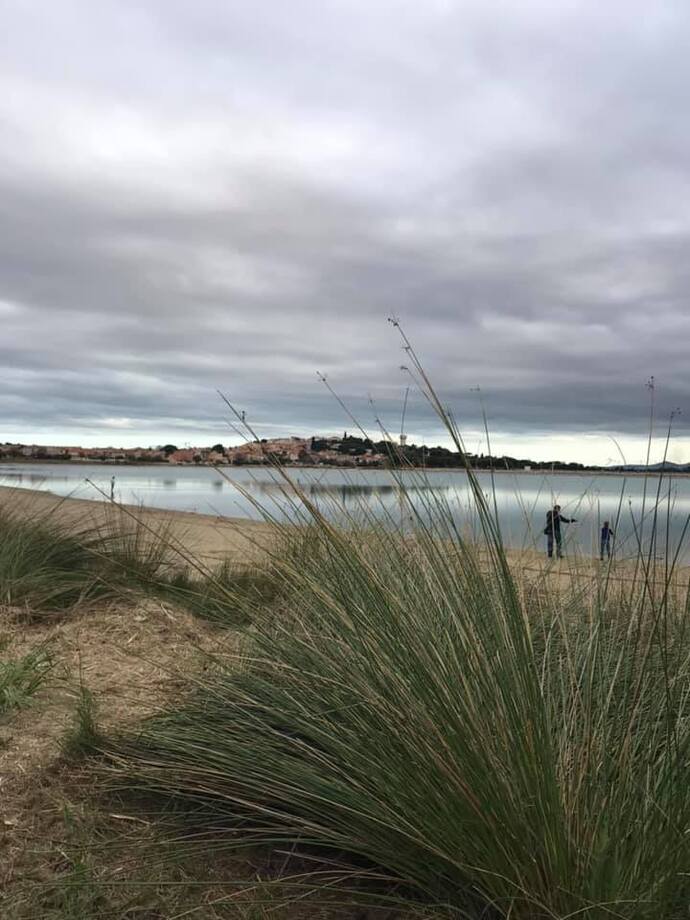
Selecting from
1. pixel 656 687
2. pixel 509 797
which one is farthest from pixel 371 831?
pixel 656 687

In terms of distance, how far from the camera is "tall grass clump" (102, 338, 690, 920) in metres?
2.03

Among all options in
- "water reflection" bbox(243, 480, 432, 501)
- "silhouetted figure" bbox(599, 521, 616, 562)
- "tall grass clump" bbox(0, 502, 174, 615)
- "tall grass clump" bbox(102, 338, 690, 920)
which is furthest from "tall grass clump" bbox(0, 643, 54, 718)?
"silhouetted figure" bbox(599, 521, 616, 562)

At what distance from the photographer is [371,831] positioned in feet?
8.00

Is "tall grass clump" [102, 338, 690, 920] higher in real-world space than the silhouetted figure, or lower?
lower

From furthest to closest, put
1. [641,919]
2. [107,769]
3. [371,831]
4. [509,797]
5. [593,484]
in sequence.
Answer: [593,484] → [107,769] → [371,831] → [509,797] → [641,919]

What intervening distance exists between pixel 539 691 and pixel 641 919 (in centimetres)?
58

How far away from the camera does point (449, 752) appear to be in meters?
2.12

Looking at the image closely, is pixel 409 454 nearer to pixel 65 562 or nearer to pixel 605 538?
pixel 605 538

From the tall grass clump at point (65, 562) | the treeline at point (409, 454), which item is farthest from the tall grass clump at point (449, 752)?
the tall grass clump at point (65, 562)

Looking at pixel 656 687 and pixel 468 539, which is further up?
pixel 468 539

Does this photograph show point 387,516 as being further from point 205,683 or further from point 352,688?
point 352,688

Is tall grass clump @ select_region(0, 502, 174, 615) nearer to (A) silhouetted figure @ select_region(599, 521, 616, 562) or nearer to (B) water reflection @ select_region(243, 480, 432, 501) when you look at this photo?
(B) water reflection @ select_region(243, 480, 432, 501)

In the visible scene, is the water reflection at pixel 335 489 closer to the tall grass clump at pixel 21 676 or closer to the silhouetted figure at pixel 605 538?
the silhouetted figure at pixel 605 538

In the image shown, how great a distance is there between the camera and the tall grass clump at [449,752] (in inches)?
79.9
